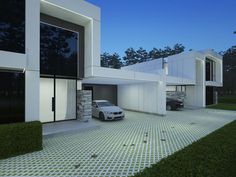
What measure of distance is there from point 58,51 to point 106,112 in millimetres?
5010

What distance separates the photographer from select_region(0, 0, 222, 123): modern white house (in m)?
6.60

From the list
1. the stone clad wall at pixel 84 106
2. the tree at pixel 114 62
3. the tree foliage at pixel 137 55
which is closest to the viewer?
the stone clad wall at pixel 84 106

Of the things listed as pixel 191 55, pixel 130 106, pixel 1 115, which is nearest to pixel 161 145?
pixel 1 115

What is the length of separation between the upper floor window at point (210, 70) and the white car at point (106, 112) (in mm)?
17911

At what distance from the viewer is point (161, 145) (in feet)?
22.9

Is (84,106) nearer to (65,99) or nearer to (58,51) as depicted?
(65,99)

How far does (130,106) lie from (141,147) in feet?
39.0

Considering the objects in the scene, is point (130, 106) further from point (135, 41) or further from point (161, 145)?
point (135, 41)

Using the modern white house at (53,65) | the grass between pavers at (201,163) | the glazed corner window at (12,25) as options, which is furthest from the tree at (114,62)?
the grass between pavers at (201,163)

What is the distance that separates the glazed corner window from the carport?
428 centimetres

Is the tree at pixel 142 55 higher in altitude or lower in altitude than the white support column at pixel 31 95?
Answer: higher

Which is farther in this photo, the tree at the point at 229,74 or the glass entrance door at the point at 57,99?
the tree at the point at 229,74

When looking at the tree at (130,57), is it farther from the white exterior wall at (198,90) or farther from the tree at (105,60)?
the white exterior wall at (198,90)

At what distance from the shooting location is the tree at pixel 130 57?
215 feet
